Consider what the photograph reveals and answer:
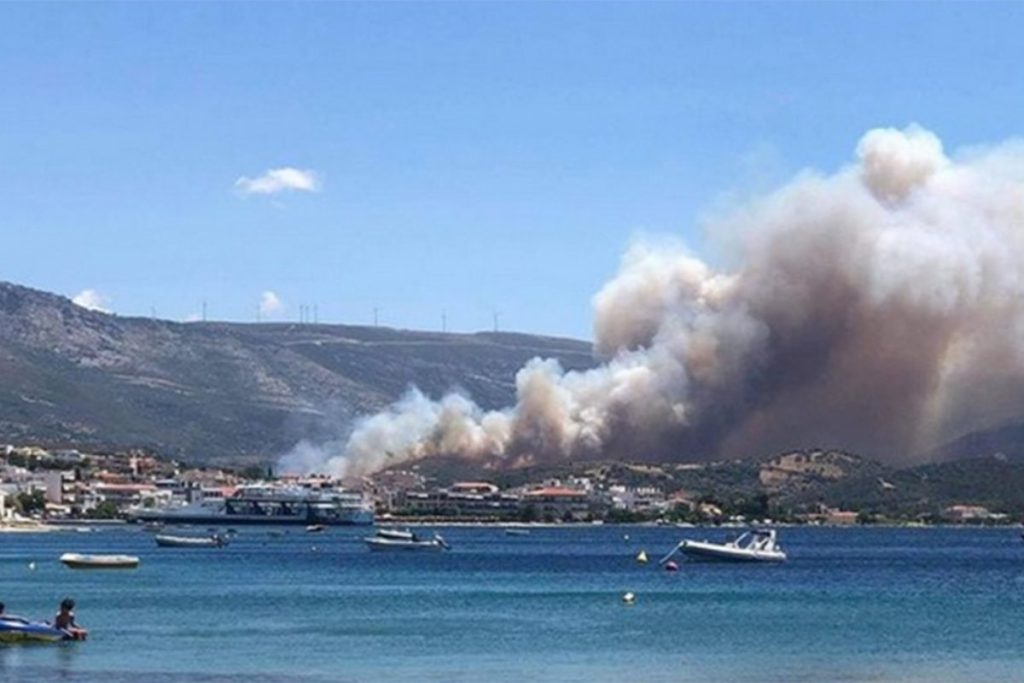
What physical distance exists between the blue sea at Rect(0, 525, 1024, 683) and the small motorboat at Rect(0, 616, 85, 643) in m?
0.61

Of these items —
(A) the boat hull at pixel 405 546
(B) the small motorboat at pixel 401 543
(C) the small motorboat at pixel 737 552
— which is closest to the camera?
(C) the small motorboat at pixel 737 552

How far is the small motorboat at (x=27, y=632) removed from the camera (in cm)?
7356

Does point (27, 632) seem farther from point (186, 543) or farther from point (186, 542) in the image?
point (186, 542)

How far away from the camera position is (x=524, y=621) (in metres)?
89.1

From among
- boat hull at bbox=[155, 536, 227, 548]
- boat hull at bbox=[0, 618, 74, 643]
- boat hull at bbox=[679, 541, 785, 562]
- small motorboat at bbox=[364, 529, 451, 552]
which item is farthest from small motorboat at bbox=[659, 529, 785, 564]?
boat hull at bbox=[0, 618, 74, 643]

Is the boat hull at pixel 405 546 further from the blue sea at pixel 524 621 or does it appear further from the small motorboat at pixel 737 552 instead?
the small motorboat at pixel 737 552

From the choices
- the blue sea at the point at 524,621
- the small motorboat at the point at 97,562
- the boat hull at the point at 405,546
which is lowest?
the blue sea at the point at 524,621

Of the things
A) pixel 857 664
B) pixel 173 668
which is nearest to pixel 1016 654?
pixel 857 664

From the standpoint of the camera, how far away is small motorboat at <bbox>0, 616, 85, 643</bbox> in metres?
73.6

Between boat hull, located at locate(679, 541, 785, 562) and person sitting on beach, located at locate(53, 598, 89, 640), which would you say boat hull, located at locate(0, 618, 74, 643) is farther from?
boat hull, located at locate(679, 541, 785, 562)

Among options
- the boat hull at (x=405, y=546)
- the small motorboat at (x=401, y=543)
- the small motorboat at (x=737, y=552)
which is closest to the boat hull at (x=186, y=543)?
the small motorboat at (x=401, y=543)

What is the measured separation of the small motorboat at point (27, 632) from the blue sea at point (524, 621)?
61 cm

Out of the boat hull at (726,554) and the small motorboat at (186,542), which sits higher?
the small motorboat at (186,542)

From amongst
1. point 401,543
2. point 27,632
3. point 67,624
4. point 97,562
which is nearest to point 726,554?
point 401,543
